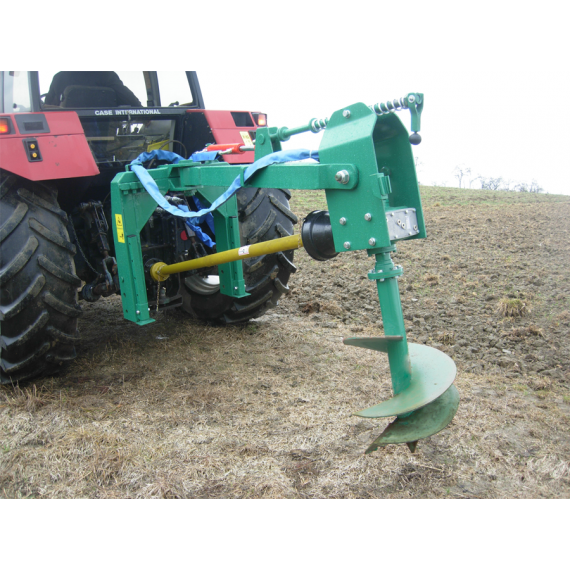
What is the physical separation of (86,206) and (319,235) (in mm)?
1813

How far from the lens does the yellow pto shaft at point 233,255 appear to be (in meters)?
2.50

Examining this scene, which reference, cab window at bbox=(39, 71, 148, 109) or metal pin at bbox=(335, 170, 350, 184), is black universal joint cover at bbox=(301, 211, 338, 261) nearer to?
metal pin at bbox=(335, 170, 350, 184)

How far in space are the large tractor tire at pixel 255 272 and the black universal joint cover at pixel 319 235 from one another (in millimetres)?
1285

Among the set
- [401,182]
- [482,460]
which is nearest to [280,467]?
[482,460]

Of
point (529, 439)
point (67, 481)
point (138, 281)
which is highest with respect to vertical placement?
point (138, 281)

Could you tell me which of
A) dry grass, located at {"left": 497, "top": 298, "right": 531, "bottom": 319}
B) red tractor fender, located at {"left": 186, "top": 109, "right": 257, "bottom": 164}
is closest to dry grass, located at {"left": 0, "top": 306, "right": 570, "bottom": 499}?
dry grass, located at {"left": 497, "top": 298, "right": 531, "bottom": 319}

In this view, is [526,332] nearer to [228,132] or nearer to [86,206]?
[228,132]

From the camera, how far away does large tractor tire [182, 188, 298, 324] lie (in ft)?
11.6

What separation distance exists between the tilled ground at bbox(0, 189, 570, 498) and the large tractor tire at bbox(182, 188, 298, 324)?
0.61ft

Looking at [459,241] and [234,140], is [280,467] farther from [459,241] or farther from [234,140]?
[459,241]

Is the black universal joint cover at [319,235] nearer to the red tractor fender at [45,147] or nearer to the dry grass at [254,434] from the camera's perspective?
the dry grass at [254,434]

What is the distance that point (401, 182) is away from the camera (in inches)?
86.2

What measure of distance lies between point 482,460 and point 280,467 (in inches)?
35.3

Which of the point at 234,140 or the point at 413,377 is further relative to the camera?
the point at 234,140
